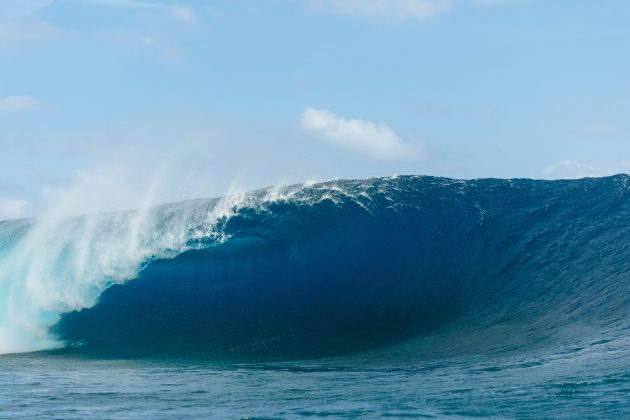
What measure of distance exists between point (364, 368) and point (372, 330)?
10.9 feet

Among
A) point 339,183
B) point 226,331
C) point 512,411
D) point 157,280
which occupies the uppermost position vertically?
point 339,183

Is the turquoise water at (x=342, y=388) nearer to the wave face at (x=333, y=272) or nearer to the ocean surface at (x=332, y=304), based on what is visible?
the ocean surface at (x=332, y=304)

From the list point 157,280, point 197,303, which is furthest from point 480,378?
point 157,280

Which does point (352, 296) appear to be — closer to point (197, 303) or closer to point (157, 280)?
point (197, 303)

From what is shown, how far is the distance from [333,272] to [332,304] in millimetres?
1548

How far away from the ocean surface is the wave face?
0.18ft

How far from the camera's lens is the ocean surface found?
29.2ft

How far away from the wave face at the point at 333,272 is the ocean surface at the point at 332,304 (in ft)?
0.18

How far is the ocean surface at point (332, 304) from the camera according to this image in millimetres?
8914

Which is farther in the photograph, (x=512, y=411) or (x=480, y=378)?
(x=480, y=378)

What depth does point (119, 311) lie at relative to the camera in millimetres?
16297

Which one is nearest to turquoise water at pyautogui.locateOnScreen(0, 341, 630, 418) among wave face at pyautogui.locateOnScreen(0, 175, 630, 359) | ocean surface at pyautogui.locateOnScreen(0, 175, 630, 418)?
ocean surface at pyautogui.locateOnScreen(0, 175, 630, 418)

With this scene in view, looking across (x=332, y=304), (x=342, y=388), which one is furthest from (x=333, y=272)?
(x=342, y=388)

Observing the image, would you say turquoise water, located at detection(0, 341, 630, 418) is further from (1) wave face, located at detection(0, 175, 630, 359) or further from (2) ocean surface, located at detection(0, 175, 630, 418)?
(1) wave face, located at detection(0, 175, 630, 359)
